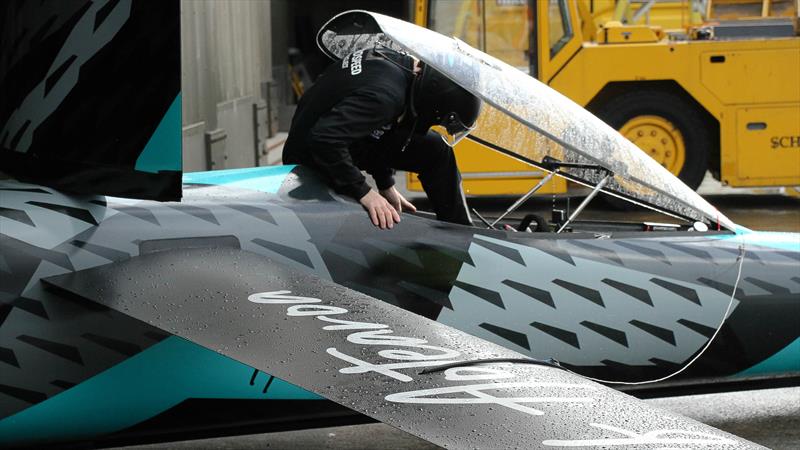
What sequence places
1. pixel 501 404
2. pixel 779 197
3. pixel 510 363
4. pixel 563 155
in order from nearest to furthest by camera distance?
1. pixel 501 404
2. pixel 510 363
3. pixel 563 155
4. pixel 779 197

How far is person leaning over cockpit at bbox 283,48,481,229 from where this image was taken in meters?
4.50

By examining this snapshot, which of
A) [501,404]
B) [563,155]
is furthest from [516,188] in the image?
[501,404]

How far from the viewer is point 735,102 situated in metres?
11.6

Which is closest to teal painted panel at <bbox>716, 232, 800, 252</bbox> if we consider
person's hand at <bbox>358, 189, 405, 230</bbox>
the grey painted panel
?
person's hand at <bbox>358, 189, 405, 230</bbox>

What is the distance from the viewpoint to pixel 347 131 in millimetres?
4504

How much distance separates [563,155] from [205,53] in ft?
23.5

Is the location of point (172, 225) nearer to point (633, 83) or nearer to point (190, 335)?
point (190, 335)

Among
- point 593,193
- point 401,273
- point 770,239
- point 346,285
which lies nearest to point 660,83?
point 770,239

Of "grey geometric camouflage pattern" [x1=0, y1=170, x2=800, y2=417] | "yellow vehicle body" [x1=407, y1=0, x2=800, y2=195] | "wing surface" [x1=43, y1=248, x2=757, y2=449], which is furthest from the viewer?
"yellow vehicle body" [x1=407, y1=0, x2=800, y2=195]

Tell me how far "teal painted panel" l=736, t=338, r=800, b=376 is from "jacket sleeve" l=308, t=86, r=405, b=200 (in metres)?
1.76

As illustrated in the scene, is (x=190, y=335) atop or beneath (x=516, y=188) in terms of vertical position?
atop

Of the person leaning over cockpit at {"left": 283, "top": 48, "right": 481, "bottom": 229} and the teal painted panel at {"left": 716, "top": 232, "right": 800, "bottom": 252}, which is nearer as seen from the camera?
the person leaning over cockpit at {"left": 283, "top": 48, "right": 481, "bottom": 229}

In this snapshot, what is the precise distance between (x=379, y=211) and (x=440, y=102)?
59 centimetres

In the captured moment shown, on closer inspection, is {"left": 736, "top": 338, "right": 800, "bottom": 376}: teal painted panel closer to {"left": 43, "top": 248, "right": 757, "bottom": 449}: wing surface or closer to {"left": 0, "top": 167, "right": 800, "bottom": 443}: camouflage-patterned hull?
{"left": 0, "top": 167, "right": 800, "bottom": 443}: camouflage-patterned hull
